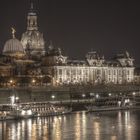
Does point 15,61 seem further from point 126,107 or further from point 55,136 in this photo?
point 55,136

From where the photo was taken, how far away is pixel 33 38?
13450 centimetres

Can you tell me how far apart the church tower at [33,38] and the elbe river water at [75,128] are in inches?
2283

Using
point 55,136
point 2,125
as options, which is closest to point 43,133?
point 55,136

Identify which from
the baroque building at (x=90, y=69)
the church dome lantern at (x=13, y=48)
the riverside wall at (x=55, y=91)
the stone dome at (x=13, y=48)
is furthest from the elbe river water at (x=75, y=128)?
the baroque building at (x=90, y=69)

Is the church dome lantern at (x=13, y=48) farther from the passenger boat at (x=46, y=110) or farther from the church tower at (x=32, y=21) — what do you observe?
the passenger boat at (x=46, y=110)

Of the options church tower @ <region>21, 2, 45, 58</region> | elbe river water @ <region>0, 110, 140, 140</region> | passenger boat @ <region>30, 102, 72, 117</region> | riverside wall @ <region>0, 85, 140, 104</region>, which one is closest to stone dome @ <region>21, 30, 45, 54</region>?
church tower @ <region>21, 2, 45, 58</region>

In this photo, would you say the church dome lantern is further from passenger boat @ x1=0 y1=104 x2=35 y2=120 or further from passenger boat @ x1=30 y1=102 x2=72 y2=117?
passenger boat @ x1=0 y1=104 x2=35 y2=120

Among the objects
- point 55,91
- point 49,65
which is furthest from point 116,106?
point 49,65

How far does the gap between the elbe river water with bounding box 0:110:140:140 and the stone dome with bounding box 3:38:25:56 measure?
4483 cm

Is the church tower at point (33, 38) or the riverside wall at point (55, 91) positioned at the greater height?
the church tower at point (33, 38)

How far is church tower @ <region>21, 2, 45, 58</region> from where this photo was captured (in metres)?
134

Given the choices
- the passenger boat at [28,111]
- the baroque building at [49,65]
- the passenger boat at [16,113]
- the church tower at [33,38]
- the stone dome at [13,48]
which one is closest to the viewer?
the passenger boat at [16,113]

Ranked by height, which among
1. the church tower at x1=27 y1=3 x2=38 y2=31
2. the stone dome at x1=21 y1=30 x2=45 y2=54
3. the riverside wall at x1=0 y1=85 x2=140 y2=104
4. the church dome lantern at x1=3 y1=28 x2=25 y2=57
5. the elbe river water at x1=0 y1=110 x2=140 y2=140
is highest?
the church tower at x1=27 y1=3 x2=38 y2=31

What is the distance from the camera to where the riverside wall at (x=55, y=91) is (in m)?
88.3
